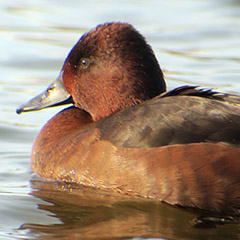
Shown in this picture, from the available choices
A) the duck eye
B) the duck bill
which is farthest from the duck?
the duck bill

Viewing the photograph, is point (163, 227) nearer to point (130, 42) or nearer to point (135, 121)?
point (135, 121)

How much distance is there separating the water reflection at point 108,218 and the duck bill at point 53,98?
83cm

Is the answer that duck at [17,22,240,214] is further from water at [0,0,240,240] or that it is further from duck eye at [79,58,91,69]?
water at [0,0,240,240]

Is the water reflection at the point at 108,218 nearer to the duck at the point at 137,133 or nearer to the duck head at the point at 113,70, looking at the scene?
the duck at the point at 137,133

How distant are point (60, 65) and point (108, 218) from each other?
15.4ft

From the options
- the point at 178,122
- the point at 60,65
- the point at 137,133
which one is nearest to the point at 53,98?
the point at 137,133

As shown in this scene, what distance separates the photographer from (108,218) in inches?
194

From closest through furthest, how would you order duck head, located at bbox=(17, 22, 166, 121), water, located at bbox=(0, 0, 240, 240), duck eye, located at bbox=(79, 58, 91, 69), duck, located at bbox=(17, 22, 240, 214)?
water, located at bbox=(0, 0, 240, 240)
duck, located at bbox=(17, 22, 240, 214)
duck head, located at bbox=(17, 22, 166, 121)
duck eye, located at bbox=(79, 58, 91, 69)

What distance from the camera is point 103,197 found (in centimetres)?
525

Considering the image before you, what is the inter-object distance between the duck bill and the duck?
14cm

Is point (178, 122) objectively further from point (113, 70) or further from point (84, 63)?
point (84, 63)

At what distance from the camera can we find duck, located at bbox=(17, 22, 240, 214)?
16.0 feet

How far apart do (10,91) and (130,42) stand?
2926 millimetres

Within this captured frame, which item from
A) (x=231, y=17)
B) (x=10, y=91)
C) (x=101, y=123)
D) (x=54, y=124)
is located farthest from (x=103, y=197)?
(x=231, y=17)
